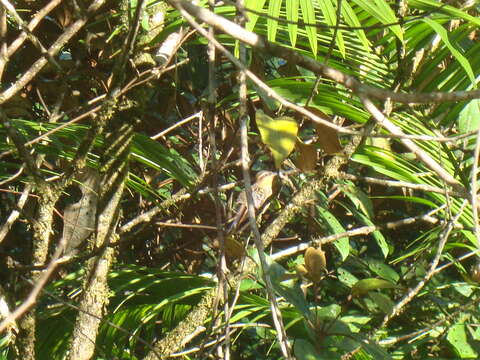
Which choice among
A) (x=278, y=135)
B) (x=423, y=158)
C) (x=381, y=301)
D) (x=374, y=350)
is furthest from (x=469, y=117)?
(x=423, y=158)

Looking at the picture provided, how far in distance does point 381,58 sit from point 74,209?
772mm

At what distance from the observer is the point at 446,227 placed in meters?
1.37

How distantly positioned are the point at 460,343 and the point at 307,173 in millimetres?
608

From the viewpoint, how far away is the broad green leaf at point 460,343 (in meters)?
1.55

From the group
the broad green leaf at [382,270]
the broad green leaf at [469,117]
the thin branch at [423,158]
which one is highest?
the thin branch at [423,158]

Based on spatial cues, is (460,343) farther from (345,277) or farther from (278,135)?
(278,135)

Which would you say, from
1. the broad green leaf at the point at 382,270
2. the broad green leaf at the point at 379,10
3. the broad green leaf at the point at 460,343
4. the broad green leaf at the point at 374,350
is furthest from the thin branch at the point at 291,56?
the broad green leaf at the point at 382,270

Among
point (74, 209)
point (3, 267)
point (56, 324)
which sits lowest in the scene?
point (3, 267)

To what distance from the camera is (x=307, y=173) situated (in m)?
1.29

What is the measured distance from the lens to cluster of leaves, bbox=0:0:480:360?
1.07m

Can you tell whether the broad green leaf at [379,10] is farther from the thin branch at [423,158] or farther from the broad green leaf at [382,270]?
the broad green leaf at [382,270]

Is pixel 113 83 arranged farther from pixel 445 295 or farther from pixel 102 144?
pixel 445 295

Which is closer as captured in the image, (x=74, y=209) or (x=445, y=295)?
(x=74, y=209)

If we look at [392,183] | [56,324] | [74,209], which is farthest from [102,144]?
[392,183]
